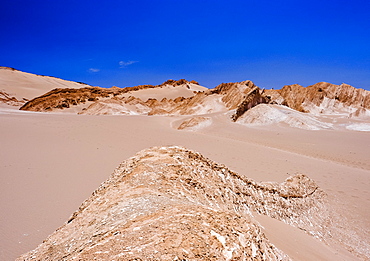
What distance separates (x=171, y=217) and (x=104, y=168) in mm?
5480

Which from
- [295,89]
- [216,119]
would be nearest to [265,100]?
[216,119]

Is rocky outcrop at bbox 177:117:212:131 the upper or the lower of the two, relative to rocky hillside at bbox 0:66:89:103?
lower

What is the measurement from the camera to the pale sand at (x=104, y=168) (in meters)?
3.32

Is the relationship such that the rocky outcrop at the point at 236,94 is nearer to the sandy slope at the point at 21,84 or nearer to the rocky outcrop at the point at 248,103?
the rocky outcrop at the point at 248,103

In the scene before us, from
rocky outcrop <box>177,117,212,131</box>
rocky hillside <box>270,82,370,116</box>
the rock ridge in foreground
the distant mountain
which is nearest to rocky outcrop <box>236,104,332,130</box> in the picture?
the distant mountain

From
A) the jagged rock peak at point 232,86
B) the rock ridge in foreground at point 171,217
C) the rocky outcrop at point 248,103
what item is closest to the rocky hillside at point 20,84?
the jagged rock peak at point 232,86

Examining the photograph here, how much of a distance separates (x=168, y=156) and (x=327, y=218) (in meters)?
3.81

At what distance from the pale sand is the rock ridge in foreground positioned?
0.68 meters

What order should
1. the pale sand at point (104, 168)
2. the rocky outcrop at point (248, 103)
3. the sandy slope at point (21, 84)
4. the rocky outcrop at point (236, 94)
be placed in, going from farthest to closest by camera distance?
the sandy slope at point (21, 84)
the rocky outcrop at point (236, 94)
the rocky outcrop at point (248, 103)
the pale sand at point (104, 168)

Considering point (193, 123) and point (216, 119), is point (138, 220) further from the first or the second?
point (216, 119)

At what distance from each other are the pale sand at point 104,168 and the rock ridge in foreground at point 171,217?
68 cm

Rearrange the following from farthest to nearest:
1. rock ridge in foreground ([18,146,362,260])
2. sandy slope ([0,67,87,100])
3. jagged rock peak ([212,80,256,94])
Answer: sandy slope ([0,67,87,100]) → jagged rock peak ([212,80,256,94]) → rock ridge in foreground ([18,146,362,260])

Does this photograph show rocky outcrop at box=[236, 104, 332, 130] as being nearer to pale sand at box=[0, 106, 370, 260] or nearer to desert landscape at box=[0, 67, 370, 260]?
pale sand at box=[0, 106, 370, 260]

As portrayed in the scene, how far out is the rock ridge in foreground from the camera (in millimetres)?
1522
